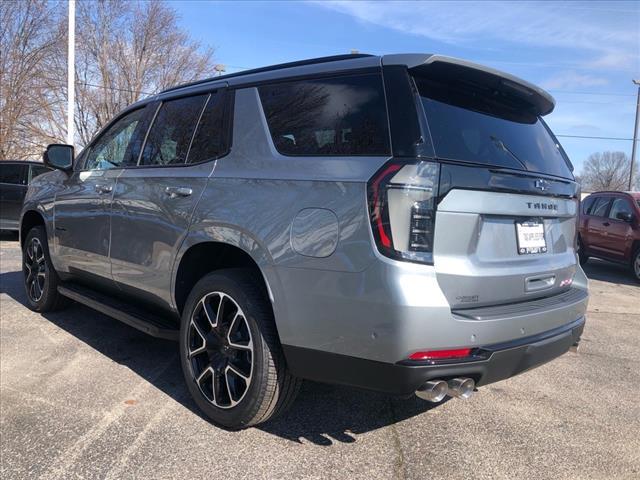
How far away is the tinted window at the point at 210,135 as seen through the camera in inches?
126

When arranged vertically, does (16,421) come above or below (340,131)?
below

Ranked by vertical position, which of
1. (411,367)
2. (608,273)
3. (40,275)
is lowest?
(608,273)

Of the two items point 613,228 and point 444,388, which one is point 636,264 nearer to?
point 613,228

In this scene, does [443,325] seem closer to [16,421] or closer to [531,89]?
[531,89]

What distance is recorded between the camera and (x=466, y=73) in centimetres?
260

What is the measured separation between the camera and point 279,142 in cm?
283

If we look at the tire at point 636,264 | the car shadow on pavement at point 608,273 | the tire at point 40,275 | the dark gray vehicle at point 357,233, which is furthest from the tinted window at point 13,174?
the tire at point 636,264

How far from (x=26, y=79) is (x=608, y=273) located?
20.0 meters

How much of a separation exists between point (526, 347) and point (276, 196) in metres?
1.42

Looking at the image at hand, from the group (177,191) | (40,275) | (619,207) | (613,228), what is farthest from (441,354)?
(619,207)

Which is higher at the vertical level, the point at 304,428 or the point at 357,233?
the point at 357,233

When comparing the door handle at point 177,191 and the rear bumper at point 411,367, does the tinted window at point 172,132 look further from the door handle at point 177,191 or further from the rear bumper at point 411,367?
the rear bumper at point 411,367

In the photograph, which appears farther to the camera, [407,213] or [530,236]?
[530,236]

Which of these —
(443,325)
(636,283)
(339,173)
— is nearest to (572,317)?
(443,325)
